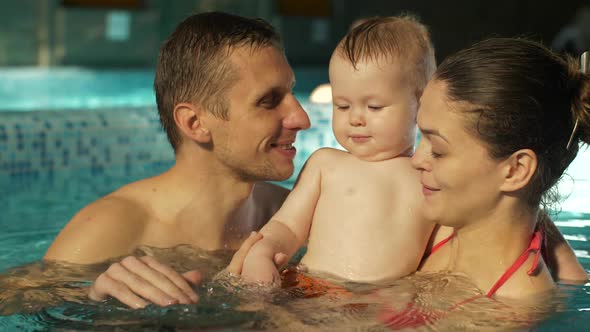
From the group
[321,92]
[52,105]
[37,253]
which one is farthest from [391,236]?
[52,105]

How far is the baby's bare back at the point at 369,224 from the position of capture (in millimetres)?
3229

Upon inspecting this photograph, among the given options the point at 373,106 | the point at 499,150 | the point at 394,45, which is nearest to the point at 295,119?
the point at 373,106

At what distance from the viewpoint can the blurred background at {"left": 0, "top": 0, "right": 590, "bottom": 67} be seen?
13711mm

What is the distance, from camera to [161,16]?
594 inches

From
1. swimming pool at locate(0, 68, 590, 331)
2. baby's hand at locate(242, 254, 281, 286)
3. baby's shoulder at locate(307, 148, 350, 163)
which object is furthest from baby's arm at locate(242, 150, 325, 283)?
swimming pool at locate(0, 68, 590, 331)

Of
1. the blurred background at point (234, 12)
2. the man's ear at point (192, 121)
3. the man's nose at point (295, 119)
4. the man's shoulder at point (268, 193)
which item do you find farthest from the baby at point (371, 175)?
the blurred background at point (234, 12)

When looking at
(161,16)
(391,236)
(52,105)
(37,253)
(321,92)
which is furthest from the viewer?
(161,16)

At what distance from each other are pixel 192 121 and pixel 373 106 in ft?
2.78

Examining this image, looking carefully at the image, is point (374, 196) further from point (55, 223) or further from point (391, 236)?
point (55, 223)

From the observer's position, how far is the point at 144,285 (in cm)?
276

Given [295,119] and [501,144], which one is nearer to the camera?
[501,144]

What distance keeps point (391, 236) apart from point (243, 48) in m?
1.00

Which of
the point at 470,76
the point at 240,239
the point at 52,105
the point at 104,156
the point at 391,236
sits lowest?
the point at 52,105

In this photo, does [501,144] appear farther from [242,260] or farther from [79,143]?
[79,143]
